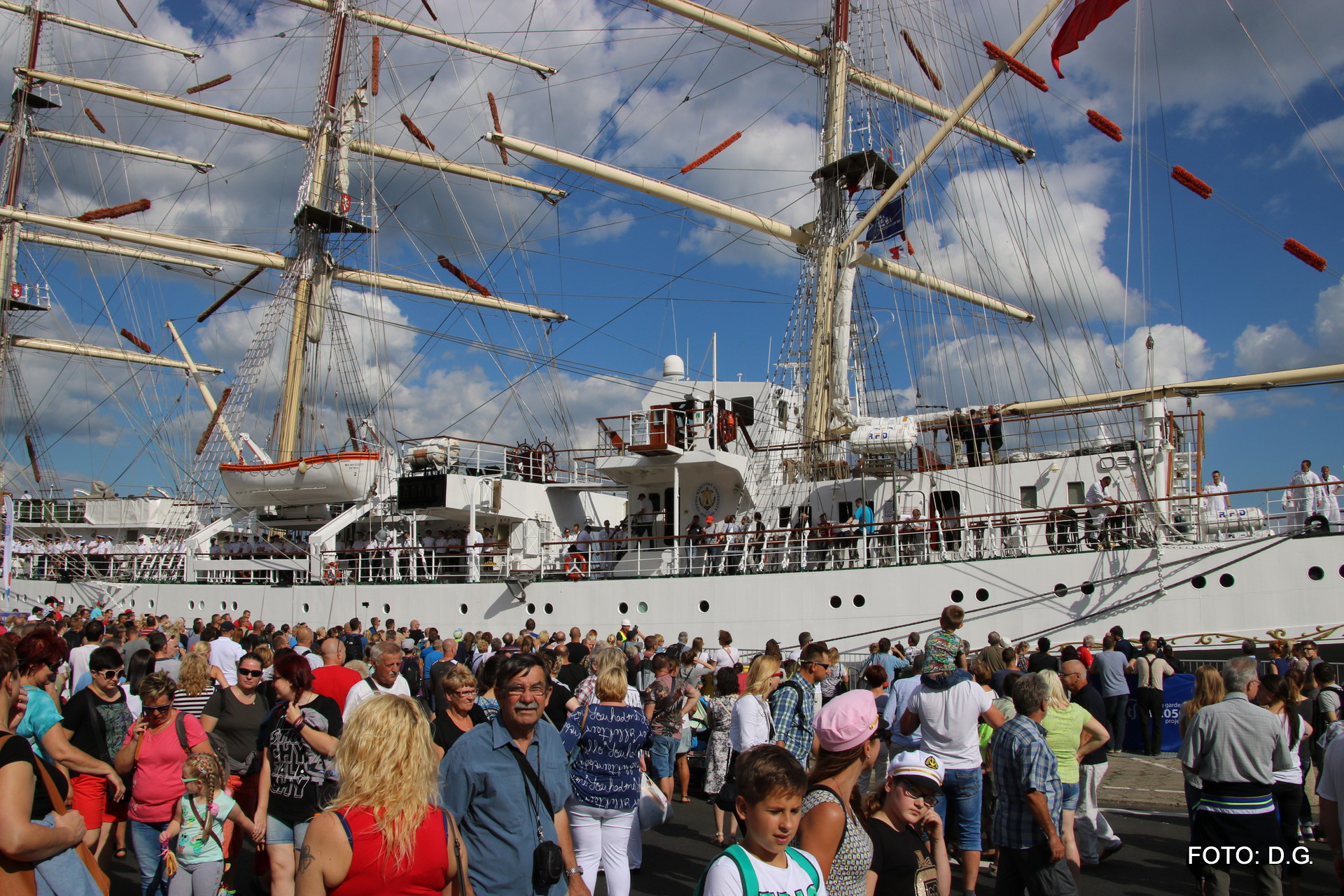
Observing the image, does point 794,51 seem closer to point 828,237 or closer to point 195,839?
point 828,237

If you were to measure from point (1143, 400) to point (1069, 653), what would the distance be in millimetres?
12006

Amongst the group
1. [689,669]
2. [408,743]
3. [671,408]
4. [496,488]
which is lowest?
[689,669]

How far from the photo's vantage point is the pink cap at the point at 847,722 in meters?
3.81

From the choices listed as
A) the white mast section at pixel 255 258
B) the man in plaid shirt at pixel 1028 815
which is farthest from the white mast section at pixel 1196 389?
the white mast section at pixel 255 258

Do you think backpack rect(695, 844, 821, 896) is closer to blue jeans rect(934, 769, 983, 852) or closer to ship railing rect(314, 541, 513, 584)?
blue jeans rect(934, 769, 983, 852)

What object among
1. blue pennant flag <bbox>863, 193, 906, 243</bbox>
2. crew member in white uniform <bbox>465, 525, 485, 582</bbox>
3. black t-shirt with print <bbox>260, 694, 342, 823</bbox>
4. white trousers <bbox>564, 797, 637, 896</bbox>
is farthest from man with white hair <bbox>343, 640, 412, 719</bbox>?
blue pennant flag <bbox>863, 193, 906, 243</bbox>

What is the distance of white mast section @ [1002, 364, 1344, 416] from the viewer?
1814 centimetres

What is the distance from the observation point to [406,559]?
25.2 m

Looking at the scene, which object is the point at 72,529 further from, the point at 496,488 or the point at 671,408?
the point at 671,408

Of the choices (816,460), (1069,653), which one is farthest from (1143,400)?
(1069,653)

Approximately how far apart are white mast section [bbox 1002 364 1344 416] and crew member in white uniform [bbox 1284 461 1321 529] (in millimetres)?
2944

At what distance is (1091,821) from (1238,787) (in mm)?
2127

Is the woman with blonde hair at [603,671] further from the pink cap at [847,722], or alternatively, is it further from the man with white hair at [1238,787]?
the man with white hair at [1238,787]

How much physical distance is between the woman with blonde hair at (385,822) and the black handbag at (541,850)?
2.28 feet
